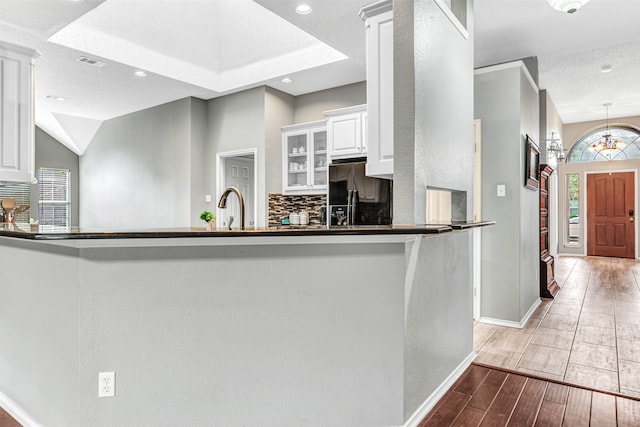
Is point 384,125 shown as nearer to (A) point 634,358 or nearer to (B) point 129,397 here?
(B) point 129,397

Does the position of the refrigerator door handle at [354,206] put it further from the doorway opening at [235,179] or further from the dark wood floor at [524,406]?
the dark wood floor at [524,406]

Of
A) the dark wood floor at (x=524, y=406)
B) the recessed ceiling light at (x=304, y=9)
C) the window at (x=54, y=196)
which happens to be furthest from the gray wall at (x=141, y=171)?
the dark wood floor at (x=524, y=406)

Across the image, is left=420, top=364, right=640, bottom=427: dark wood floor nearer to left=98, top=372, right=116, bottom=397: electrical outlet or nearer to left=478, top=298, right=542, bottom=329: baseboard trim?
left=478, top=298, right=542, bottom=329: baseboard trim

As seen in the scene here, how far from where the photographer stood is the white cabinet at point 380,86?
7.34ft

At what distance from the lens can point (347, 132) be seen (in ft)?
15.2

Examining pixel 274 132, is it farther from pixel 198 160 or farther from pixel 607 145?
pixel 607 145

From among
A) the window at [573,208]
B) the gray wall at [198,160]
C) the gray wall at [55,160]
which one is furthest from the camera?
the window at [573,208]

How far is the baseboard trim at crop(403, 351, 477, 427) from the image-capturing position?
197 cm

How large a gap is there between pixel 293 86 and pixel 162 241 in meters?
3.93

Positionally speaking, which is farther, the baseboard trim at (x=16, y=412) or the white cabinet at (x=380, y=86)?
the white cabinet at (x=380, y=86)

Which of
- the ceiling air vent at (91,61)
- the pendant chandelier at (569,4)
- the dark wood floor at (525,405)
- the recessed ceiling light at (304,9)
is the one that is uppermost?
the ceiling air vent at (91,61)

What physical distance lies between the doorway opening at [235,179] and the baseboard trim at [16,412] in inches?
134

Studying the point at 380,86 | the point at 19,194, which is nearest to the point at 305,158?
the point at 380,86

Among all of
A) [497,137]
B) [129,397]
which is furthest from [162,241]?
[497,137]
